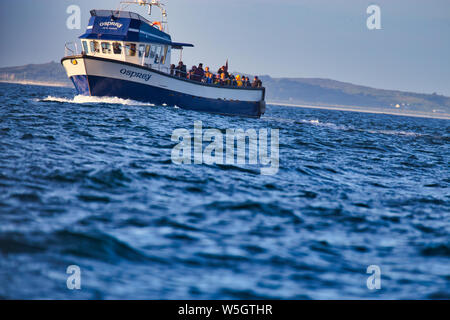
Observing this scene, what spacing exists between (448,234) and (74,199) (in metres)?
6.59

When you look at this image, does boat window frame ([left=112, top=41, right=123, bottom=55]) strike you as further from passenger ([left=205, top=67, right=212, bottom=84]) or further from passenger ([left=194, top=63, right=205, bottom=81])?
passenger ([left=205, top=67, right=212, bottom=84])

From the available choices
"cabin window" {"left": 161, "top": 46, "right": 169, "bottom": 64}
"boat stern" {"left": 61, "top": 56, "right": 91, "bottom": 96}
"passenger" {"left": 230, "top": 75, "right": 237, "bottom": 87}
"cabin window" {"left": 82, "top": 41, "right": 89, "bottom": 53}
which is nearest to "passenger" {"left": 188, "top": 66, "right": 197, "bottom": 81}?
"cabin window" {"left": 161, "top": 46, "right": 169, "bottom": 64}

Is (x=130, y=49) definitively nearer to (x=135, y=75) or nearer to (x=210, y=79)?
(x=135, y=75)

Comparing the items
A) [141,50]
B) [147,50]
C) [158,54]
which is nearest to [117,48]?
[141,50]

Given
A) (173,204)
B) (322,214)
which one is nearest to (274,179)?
(322,214)

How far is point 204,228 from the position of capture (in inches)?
295

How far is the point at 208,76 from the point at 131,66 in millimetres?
8103

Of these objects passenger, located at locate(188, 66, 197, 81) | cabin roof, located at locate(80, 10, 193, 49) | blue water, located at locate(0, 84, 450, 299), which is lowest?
blue water, located at locate(0, 84, 450, 299)

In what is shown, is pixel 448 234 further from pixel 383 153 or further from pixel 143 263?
pixel 383 153

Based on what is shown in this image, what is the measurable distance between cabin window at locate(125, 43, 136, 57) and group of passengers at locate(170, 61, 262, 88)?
2898 mm

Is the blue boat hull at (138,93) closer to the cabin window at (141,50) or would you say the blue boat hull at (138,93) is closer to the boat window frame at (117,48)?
the cabin window at (141,50)

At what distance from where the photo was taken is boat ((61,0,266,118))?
30391mm
